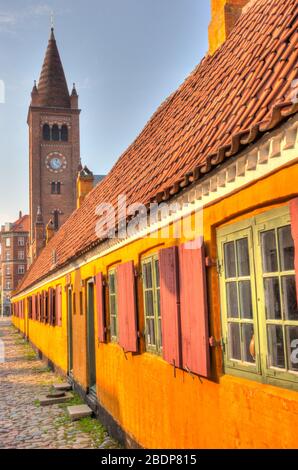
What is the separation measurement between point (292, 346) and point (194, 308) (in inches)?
50.4

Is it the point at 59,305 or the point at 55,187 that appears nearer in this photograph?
the point at 59,305

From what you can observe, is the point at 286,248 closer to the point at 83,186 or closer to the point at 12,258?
the point at 83,186

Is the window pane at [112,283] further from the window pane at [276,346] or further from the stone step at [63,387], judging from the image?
the stone step at [63,387]

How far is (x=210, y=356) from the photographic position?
4.26 meters

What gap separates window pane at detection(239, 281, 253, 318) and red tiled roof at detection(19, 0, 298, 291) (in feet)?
3.15

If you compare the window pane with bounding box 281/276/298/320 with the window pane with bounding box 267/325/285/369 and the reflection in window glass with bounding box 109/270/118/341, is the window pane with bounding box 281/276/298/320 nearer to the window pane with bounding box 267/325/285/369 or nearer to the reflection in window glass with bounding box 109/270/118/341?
the window pane with bounding box 267/325/285/369

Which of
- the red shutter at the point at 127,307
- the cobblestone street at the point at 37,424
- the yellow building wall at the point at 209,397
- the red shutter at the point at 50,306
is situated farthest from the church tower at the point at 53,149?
the yellow building wall at the point at 209,397

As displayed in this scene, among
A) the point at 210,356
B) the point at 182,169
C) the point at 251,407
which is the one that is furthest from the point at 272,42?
the point at 251,407

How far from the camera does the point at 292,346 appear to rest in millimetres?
3277

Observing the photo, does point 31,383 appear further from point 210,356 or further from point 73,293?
point 210,356

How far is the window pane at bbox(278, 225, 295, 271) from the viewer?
336 cm

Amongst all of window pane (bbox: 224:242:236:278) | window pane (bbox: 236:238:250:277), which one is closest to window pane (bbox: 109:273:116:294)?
window pane (bbox: 224:242:236:278)

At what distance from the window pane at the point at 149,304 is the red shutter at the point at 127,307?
9.5 inches

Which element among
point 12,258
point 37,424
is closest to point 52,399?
point 37,424
